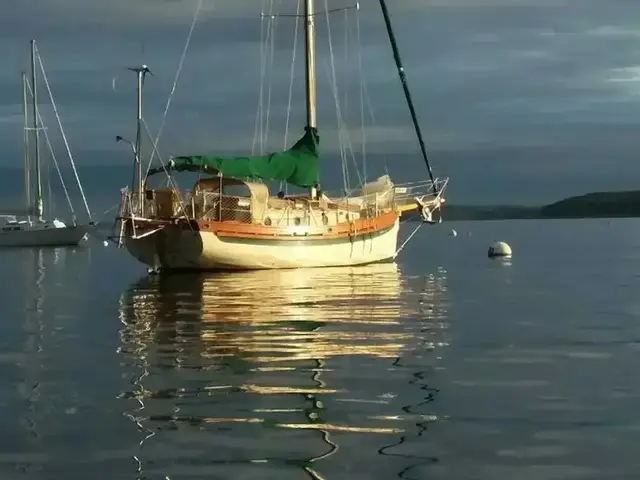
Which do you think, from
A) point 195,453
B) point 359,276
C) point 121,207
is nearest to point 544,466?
point 195,453

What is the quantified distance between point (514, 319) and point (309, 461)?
16.3 meters

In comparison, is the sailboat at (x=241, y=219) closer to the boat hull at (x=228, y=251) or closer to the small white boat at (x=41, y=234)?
the boat hull at (x=228, y=251)

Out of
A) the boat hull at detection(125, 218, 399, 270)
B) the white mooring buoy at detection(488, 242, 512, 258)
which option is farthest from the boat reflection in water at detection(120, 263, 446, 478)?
the white mooring buoy at detection(488, 242, 512, 258)

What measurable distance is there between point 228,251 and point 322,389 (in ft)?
105

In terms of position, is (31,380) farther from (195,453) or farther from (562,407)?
(562,407)

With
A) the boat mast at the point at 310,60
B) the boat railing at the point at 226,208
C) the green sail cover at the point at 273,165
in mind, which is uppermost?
the boat mast at the point at 310,60

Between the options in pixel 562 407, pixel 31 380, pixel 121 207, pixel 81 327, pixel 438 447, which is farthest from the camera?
pixel 121 207

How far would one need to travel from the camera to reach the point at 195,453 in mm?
11367

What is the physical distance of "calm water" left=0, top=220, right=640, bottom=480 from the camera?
1116 cm

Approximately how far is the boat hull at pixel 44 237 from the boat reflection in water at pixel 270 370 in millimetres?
59999

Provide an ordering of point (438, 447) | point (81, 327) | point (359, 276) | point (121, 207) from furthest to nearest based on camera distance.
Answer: point (121, 207)
point (359, 276)
point (81, 327)
point (438, 447)

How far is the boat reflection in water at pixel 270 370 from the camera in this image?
38.9ft

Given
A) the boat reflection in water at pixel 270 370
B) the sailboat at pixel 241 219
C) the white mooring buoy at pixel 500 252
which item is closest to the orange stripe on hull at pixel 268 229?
the sailboat at pixel 241 219

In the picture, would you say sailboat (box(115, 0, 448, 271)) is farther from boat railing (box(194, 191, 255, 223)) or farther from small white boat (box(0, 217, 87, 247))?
small white boat (box(0, 217, 87, 247))
